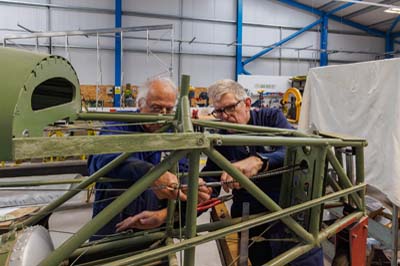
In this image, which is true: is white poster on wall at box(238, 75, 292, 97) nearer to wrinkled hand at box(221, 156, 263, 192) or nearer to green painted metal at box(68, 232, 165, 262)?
wrinkled hand at box(221, 156, 263, 192)

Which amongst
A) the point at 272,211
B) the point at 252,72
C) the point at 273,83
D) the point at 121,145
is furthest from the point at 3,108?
the point at 252,72

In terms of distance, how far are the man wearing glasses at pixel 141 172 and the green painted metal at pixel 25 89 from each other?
45 centimetres

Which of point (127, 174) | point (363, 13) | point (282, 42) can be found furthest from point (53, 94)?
point (363, 13)

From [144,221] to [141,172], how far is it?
1.12 feet

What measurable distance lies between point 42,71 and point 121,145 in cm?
29

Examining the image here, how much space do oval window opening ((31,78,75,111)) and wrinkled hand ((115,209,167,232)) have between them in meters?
0.75

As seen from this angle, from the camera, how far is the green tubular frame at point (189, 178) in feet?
2.56

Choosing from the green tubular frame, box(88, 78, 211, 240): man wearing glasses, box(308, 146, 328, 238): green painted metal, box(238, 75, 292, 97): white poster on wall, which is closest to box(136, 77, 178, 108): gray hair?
box(88, 78, 211, 240): man wearing glasses

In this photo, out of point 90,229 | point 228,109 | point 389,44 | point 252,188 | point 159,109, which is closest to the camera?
point 90,229

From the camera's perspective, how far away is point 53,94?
996 mm

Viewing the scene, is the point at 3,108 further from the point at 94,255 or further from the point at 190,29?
the point at 190,29

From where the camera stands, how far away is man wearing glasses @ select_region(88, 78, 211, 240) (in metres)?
1.36

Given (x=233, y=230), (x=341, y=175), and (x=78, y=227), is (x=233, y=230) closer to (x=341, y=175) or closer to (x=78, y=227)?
(x=341, y=175)

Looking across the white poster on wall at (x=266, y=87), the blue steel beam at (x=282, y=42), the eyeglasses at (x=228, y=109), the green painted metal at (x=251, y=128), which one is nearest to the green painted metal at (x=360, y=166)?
the green painted metal at (x=251, y=128)
